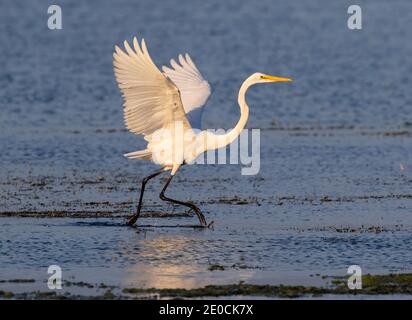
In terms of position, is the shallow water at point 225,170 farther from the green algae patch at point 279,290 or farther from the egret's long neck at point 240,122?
the egret's long neck at point 240,122

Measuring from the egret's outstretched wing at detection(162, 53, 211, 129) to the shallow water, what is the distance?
1459mm

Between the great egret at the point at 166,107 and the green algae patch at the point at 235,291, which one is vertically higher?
the great egret at the point at 166,107

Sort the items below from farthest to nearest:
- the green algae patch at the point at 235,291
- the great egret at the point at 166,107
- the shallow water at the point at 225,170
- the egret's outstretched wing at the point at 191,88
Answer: the egret's outstretched wing at the point at 191,88, the great egret at the point at 166,107, the shallow water at the point at 225,170, the green algae patch at the point at 235,291

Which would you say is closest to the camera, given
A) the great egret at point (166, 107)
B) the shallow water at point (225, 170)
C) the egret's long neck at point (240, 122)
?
the shallow water at point (225, 170)

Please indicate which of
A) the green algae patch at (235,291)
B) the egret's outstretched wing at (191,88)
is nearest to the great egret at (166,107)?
the egret's outstretched wing at (191,88)

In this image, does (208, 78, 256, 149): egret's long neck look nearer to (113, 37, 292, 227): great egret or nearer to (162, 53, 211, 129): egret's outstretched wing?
(113, 37, 292, 227): great egret

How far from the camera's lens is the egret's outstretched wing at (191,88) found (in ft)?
56.5

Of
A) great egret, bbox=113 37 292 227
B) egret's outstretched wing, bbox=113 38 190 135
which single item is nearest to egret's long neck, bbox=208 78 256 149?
great egret, bbox=113 37 292 227

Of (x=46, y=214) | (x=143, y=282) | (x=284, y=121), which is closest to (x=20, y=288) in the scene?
(x=143, y=282)

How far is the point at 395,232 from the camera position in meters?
15.6

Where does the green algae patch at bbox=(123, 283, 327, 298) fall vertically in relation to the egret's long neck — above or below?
below

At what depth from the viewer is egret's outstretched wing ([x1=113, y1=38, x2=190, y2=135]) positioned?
1507 cm

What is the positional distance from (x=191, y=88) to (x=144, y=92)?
2165 mm
